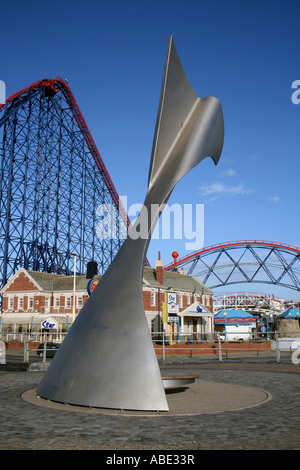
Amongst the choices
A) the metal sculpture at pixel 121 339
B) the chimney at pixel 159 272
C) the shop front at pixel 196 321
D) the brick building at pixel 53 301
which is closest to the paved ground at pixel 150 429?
the metal sculpture at pixel 121 339

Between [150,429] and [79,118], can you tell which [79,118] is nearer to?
[79,118]

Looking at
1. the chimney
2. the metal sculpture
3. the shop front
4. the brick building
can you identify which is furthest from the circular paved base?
the chimney

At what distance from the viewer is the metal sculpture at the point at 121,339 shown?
6.06m

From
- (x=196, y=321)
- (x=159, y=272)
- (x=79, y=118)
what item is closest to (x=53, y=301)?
(x=159, y=272)

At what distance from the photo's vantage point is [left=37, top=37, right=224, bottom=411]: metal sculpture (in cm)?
606

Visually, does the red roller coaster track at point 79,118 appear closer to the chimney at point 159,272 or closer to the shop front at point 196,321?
the chimney at point 159,272

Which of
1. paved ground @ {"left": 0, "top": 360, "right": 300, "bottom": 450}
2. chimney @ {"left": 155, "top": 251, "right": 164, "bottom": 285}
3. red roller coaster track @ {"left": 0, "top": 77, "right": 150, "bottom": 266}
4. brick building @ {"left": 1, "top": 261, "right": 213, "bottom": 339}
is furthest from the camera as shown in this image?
chimney @ {"left": 155, "top": 251, "right": 164, "bottom": 285}

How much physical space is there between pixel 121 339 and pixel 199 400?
1.95 m

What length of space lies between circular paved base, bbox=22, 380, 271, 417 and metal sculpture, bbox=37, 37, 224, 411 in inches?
4.4

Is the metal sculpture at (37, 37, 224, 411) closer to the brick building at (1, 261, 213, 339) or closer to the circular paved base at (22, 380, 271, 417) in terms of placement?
the circular paved base at (22, 380, 271, 417)

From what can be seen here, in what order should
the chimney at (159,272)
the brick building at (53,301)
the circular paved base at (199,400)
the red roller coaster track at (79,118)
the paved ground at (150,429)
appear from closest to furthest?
1. the paved ground at (150,429)
2. the circular paved base at (199,400)
3. the red roller coaster track at (79,118)
4. the brick building at (53,301)
5. the chimney at (159,272)

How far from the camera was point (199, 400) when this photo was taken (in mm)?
7168

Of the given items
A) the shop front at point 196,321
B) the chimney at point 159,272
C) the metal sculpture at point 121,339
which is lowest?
the shop front at point 196,321

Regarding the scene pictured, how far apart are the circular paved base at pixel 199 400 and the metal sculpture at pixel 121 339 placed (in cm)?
11
